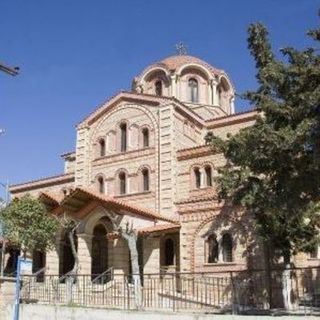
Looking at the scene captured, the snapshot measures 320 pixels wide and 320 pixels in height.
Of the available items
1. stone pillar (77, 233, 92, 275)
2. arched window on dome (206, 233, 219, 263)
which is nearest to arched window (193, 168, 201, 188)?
arched window on dome (206, 233, 219, 263)

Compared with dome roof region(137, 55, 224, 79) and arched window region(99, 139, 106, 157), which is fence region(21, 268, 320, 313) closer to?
arched window region(99, 139, 106, 157)

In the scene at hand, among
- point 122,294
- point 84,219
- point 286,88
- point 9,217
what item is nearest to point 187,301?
point 122,294

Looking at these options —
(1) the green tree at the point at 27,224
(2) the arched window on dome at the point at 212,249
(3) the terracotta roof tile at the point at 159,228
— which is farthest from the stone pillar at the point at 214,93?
(1) the green tree at the point at 27,224

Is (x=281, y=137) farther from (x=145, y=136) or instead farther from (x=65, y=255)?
(x=65, y=255)

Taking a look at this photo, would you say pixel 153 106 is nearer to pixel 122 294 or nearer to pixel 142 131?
pixel 142 131

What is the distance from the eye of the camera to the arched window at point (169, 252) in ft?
82.5

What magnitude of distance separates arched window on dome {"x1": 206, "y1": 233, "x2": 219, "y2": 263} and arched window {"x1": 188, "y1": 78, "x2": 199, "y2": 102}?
13341 millimetres

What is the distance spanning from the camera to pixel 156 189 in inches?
1030

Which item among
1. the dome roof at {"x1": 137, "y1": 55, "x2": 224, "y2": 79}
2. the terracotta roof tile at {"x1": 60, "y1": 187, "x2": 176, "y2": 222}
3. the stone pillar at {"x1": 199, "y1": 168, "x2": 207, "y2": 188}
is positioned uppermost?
the dome roof at {"x1": 137, "y1": 55, "x2": 224, "y2": 79}

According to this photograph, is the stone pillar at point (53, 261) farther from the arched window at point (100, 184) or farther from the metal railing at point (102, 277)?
the arched window at point (100, 184)

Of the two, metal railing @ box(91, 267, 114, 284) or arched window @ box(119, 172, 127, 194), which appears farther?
arched window @ box(119, 172, 127, 194)

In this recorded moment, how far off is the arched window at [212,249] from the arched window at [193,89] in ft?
43.8

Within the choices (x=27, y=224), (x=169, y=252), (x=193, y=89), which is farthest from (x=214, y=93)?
(x=27, y=224)

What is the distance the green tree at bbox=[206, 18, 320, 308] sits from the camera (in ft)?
38.1
